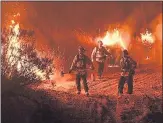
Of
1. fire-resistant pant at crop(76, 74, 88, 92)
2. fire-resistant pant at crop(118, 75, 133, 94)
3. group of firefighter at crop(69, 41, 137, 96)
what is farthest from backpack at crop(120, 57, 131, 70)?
fire-resistant pant at crop(76, 74, 88, 92)

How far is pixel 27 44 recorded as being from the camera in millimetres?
4422

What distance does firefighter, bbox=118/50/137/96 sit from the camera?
14.9 feet

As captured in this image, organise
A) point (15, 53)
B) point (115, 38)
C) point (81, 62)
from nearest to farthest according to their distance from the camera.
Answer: point (15, 53) < point (81, 62) < point (115, 38)

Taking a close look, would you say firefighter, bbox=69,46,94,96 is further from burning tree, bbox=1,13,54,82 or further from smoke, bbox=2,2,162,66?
burning tree, bbox=1,13,54,82

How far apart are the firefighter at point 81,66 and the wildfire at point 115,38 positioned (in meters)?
0.30

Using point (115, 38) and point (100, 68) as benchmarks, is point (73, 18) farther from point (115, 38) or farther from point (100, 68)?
point (100, 68)

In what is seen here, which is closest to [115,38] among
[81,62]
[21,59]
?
[81,62]

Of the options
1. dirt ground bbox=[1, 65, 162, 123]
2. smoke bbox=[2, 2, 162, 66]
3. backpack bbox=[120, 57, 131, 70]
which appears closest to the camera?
dirt ground bbox=[1, 65, 162, 123]

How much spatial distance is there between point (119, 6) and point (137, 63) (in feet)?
2.32

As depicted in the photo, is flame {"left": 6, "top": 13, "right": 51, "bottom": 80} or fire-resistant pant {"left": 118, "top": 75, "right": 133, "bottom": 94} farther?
fire-resistant pant {"left": 118, "top": 75, "right": 133, "bottom": 94}

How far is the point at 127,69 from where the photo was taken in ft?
15.0

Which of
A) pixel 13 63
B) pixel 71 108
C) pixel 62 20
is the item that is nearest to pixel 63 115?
pixel 71 108

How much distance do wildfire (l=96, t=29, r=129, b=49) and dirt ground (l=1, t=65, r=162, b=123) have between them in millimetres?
325

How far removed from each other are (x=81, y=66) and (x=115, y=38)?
21.0 inches
